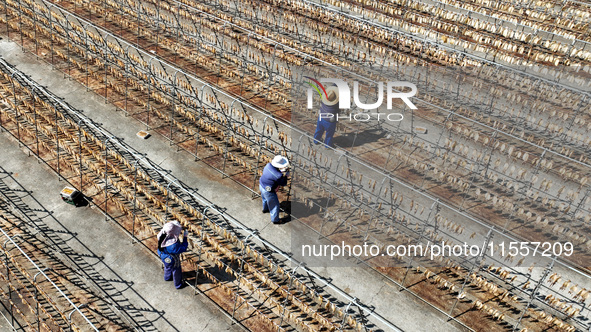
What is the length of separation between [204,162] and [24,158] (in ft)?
23.5

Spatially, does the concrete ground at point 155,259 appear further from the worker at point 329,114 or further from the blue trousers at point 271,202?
the worker at point 329,114

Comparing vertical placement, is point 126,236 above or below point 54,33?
below

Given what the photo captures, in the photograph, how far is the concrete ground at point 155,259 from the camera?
52.1 ft

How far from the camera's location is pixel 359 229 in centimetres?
1861

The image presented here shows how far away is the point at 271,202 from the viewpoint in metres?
18.3

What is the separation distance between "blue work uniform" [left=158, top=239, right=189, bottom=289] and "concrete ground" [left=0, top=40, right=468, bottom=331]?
40 cm

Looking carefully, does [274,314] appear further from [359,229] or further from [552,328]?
[552,328]

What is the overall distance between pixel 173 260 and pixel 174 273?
607 millimetres

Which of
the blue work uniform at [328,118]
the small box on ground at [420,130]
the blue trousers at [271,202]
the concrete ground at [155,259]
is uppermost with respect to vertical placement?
the blue work uniform at [328,118]

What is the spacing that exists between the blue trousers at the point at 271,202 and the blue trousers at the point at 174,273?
377 cm

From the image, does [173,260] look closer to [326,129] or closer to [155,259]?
[155,259]

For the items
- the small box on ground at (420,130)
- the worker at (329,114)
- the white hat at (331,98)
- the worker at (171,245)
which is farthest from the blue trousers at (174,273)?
the small box on ground at (420,130)

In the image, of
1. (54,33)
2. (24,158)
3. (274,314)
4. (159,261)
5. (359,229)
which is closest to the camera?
(274,314)

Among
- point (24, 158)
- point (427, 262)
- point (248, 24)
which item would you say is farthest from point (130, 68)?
point (427, 262)
